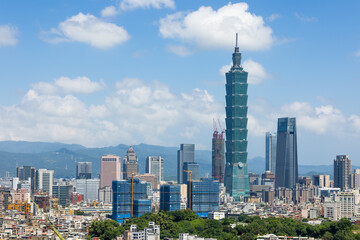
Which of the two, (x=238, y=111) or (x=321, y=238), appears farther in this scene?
(x=238, y=111)

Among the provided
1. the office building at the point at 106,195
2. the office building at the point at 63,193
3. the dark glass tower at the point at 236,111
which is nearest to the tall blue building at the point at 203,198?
the office building at the point at 63,193

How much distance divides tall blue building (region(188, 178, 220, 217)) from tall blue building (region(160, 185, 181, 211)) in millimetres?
6961

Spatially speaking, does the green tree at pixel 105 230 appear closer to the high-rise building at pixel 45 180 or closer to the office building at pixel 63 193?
the office building at pixel 63 193

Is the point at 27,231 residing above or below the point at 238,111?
below

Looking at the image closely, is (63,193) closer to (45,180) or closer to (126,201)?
(45,180)

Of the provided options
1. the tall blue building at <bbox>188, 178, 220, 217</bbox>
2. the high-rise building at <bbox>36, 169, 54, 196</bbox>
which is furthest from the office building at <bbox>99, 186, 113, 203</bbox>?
the tall blue building at <bbox>188, 178, 220, 217</bbox>

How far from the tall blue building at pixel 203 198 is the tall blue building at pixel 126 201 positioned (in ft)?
45.4

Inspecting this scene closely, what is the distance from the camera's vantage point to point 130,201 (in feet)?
336

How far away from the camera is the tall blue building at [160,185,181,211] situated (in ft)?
353

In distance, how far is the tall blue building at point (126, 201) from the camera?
326ft

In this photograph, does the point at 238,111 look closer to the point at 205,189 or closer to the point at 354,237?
the point at 205,189

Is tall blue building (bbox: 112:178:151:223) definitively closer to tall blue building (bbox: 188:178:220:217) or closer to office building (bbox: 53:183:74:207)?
tall blue building (bbox: 188:178:220:217)

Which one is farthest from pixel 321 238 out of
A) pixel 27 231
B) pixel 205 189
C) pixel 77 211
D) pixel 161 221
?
pixel 77 211

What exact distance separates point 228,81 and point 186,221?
4597 inches
